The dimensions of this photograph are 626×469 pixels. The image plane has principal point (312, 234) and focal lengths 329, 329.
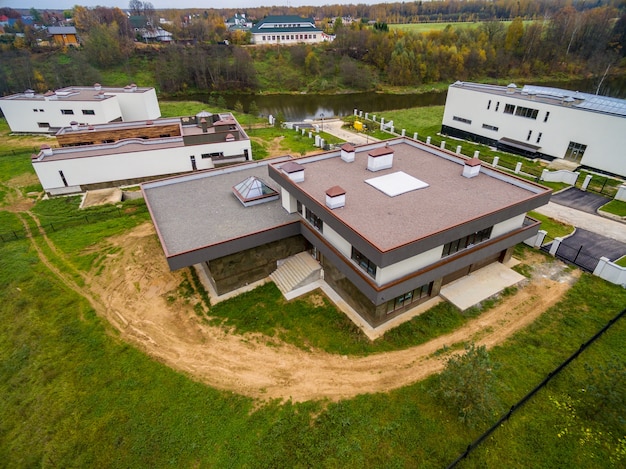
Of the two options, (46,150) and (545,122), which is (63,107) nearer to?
(46,150)

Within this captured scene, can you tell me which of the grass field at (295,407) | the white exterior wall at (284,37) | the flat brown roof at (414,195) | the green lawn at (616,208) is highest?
the white exterior wall at (284,37)

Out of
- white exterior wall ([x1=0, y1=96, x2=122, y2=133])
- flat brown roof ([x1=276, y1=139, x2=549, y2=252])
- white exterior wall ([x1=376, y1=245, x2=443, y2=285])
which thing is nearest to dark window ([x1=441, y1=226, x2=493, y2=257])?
white exterior wall ([x1=376, y1=245, x2=443, y2=285])

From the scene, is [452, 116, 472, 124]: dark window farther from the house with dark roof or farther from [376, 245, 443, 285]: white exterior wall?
the house with dark roof

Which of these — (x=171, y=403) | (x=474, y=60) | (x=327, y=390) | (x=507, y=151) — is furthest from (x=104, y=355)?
(x=474, y=60)

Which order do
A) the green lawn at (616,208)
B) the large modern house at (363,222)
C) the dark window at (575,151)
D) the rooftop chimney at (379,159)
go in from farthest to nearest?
the dark window at (575,151)
the green lawn at (616,208)
the rooftop chimney at (379,159)
the large modern house at (363,222)

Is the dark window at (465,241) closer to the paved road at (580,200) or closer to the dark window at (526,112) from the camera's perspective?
the paved road at (580,200)

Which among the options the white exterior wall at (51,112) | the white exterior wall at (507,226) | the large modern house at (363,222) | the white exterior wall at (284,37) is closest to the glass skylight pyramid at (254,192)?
the large modern house at (363,222)

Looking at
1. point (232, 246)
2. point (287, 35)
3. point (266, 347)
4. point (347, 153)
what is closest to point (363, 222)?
point (232, 246)
